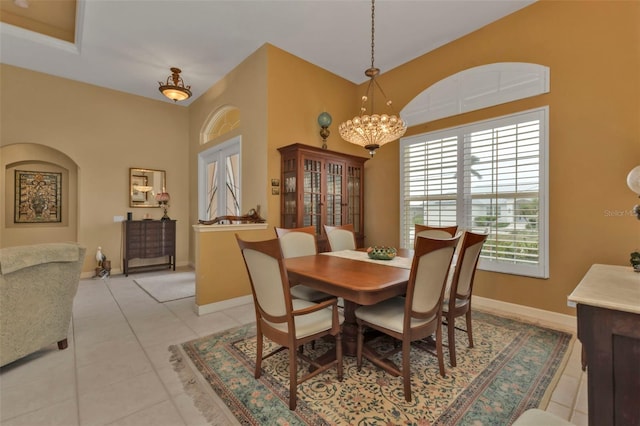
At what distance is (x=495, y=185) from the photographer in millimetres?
3285

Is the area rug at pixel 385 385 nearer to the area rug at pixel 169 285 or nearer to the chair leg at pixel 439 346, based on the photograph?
the chair leg at pixel 439 346

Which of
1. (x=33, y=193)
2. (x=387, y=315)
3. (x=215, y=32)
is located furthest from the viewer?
(x=33, y=193)

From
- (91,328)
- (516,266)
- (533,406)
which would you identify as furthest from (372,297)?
(91,328)

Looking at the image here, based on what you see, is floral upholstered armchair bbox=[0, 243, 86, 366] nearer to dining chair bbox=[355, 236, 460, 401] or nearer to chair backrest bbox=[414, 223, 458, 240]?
dining chair bbox=[355, 236, 460, 401]

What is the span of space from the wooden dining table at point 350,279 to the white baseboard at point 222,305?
1.48 meters

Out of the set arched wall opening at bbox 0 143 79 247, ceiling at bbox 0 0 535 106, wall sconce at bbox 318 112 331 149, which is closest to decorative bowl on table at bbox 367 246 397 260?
wall sconce at bbox 318 112 331 149

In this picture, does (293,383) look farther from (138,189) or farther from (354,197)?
(138,189)

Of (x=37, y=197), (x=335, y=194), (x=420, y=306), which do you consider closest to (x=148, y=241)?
(x=37, y=197)

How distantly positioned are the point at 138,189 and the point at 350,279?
5406mm

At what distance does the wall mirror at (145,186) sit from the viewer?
547 centimetres

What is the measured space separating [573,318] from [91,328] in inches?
196

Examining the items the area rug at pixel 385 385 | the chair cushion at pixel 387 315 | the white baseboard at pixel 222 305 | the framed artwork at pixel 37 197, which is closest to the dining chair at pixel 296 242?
the chair cushion at pixel 387 315

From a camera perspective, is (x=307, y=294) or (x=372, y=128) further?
(x=372, y=128)

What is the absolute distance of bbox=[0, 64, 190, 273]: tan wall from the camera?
4512mm
